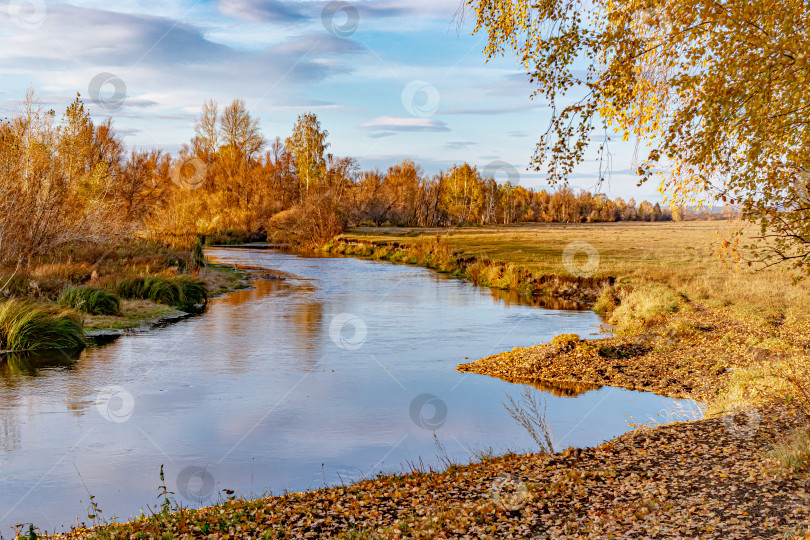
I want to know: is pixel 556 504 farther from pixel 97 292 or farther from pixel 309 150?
pixel 309 150

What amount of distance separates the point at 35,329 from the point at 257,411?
30.2ft

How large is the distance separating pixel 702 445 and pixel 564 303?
2084cm

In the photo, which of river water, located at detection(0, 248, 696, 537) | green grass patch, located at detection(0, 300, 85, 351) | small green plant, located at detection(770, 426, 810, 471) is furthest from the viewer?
green grass patch, located at detection(0, 300, 85, 351)

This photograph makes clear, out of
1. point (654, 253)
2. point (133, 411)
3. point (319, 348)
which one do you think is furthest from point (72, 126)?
point (654, 253)

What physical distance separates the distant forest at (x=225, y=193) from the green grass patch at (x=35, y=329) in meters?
2.68

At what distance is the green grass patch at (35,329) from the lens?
17703mm

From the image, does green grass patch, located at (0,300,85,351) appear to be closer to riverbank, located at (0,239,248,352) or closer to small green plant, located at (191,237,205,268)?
riverbank, located at (0,239,248,352)

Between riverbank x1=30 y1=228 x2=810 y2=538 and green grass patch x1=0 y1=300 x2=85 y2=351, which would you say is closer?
riverbank x1=30 y1=228 x2=810 y2=538

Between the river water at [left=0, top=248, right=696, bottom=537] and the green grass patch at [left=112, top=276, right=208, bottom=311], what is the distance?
395cm

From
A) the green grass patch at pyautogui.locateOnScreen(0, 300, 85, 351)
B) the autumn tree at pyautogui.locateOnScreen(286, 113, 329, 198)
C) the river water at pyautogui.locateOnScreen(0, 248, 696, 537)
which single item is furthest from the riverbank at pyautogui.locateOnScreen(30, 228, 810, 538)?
the autumn tree at pyautogui.locateOnScreen(286, 113, 329, 198)

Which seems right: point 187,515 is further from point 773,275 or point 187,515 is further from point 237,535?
point 773,275

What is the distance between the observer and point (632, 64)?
9242 mm

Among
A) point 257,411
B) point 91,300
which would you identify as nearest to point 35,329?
point 91,300

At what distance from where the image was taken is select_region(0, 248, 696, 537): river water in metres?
9.49
